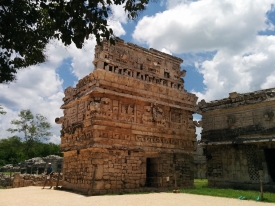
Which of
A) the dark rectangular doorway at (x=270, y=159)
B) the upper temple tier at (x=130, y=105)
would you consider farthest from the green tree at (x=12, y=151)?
the dark rectangular doorway at (x=270, y=159)

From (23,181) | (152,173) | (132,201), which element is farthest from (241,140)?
(23,181)

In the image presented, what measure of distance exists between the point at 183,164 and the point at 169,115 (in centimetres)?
298

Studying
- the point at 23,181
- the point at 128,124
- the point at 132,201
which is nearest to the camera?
the point at 132,201

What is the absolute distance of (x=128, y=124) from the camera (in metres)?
12.9

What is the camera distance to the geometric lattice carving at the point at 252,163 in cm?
1409

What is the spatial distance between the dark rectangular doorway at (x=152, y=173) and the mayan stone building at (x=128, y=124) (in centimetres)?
5

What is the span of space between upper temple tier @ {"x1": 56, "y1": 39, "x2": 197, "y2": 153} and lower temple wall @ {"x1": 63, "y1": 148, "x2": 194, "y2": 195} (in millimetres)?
443

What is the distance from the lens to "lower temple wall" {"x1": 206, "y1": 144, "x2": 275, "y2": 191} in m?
13.9

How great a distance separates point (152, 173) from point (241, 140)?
17.2ft

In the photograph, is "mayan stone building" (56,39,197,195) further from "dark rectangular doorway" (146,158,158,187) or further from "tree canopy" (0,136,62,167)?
"tree canopy" (0,136,62,167)

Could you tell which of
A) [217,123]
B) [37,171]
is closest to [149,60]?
[217,123]

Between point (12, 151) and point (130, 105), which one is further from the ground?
point (130, 105)

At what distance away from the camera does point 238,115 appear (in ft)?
50.6

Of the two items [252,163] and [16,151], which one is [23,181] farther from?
[16,151]
